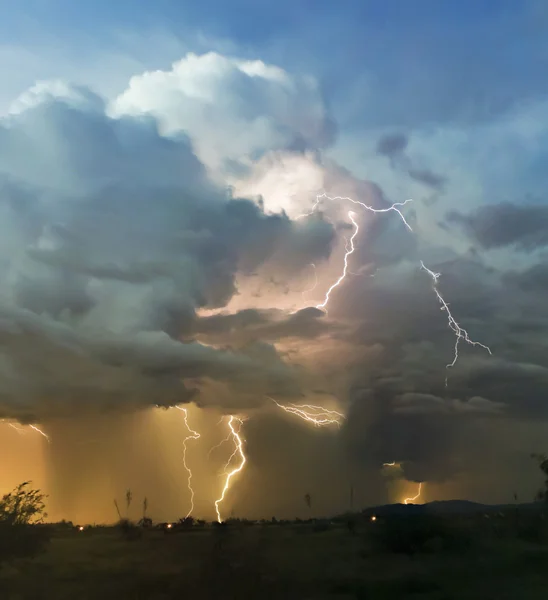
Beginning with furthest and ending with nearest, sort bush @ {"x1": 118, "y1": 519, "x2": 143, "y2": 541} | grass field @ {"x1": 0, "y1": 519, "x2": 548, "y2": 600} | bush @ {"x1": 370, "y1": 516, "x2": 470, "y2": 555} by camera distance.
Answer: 1. bush @ {"x1": 118, "y1": 519, "x2": 143, "y2": 541}
2. bush @ {"x1": 370, "y1": 516, "x2": 470, "y2": 555}
3. grass field @ {"x1": 0, "y1": 519, "x2": 548, "y2": 600}

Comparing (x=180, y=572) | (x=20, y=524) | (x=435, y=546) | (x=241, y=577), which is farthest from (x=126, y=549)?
(x=435, y=546)

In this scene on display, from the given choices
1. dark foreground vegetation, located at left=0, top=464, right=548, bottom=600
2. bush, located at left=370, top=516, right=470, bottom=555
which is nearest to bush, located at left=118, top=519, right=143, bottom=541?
dark foreground vegetation, located at left=0, top=464, right=548, bottom=600

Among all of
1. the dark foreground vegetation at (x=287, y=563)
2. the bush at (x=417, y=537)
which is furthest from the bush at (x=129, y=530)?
the bush at (x=417, y=537)

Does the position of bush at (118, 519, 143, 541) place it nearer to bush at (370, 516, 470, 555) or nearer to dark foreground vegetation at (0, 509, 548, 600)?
dark foreground vegetation at (0, 509, 548, 600)

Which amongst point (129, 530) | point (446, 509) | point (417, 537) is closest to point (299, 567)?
point (417, 537)

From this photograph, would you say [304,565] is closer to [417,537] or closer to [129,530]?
[417,537]

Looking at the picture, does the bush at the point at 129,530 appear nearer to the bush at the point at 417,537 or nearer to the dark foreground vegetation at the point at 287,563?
the dark foreground vegetation at the point at 287,563

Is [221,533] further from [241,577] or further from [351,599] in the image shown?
[351,599]
